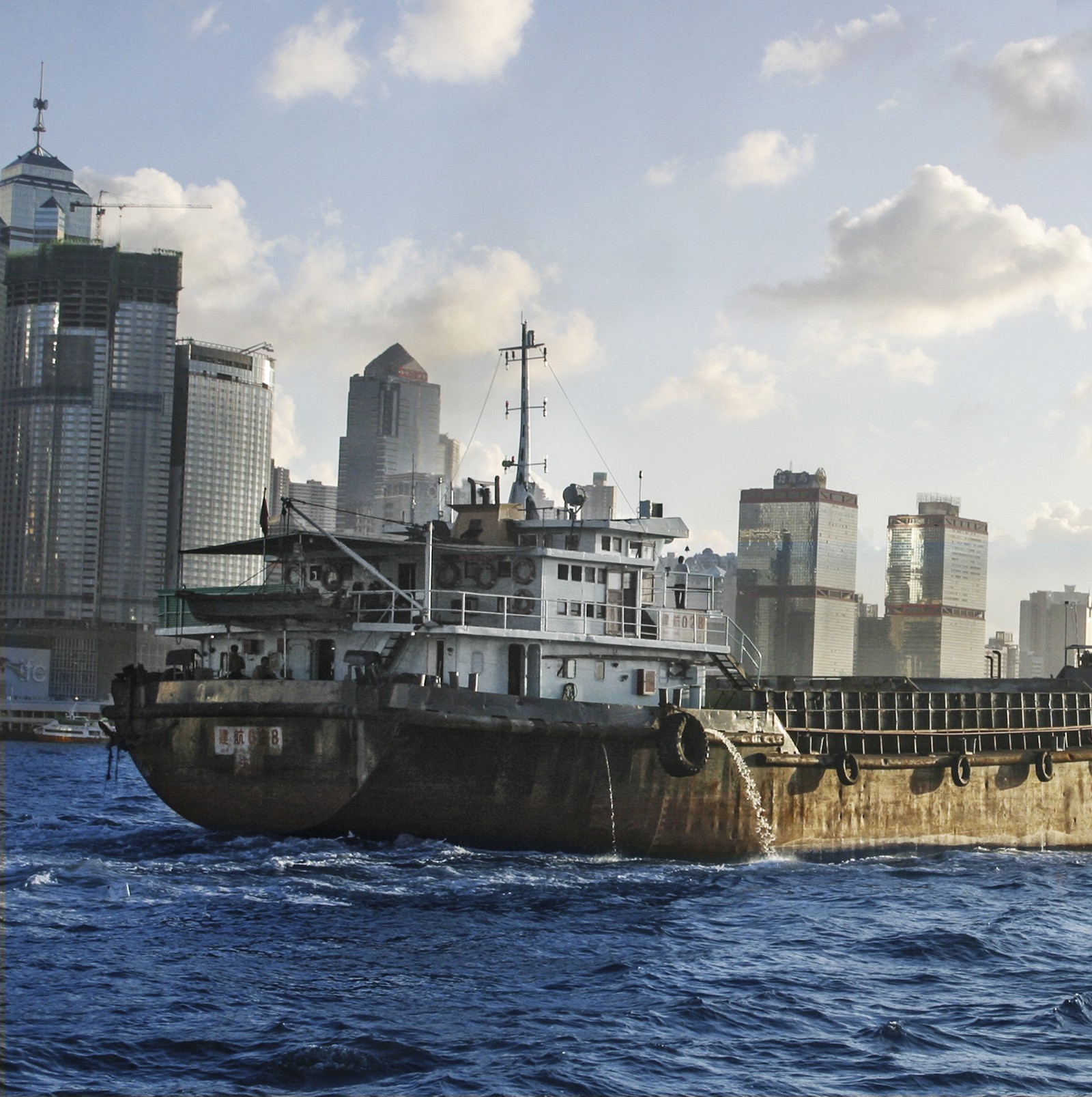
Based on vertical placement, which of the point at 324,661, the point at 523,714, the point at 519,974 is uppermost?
the point at 324,661

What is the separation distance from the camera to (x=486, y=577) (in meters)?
31.8

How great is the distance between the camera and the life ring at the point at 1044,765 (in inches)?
1483

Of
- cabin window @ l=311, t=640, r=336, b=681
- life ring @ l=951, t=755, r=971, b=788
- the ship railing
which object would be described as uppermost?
the ship railing

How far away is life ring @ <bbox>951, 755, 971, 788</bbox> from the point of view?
116 ft

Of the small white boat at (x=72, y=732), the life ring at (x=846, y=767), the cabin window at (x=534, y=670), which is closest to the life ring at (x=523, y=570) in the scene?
the cabin window at (x=534, y=670)

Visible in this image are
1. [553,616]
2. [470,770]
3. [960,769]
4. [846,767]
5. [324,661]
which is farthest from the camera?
[960,769]

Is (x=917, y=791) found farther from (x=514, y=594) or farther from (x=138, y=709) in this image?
(x=138, y=709)

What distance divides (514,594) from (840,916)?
10118 millimetres

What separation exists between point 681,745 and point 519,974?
31.3 feet

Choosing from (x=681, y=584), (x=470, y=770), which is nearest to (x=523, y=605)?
(x=681, y=584)

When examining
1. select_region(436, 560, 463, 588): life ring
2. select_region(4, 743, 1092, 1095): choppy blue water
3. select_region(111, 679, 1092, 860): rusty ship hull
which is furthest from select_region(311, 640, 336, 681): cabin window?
select_region(4, 743, 1092, 1095): choppy blue water

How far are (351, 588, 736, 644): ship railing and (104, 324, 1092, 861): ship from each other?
72 mm

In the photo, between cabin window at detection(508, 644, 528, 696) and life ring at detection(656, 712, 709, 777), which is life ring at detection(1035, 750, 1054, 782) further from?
cabin window at detection(508, 644, 528, 696)

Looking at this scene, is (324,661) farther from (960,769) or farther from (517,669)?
(960,769)
